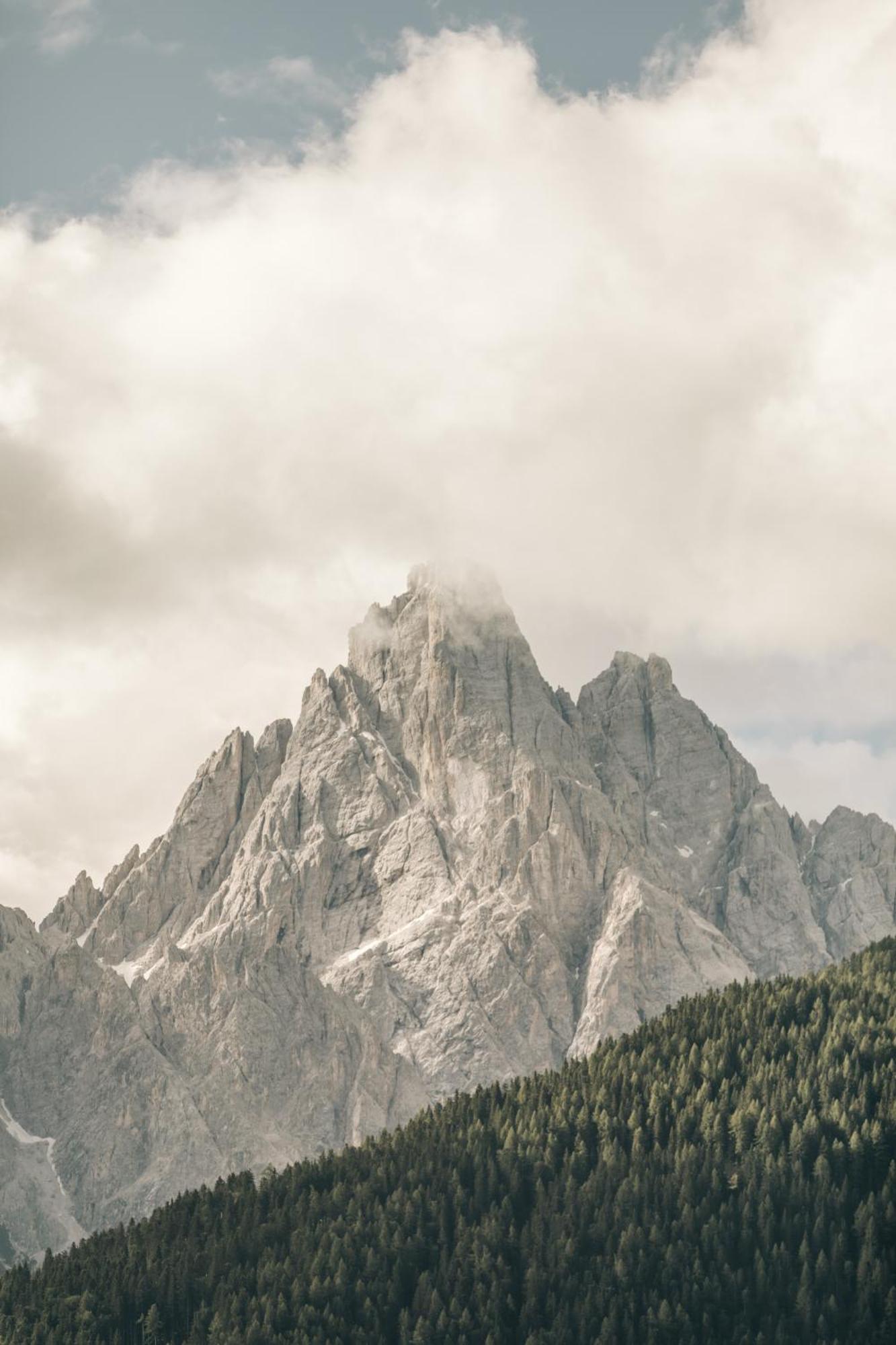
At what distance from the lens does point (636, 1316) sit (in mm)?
198500

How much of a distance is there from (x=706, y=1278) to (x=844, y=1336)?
13973mm

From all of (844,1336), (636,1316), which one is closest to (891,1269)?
(844,1336)

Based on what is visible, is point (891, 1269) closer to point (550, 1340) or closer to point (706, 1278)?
point (706, 1278)

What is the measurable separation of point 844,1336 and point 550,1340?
91.0 feet

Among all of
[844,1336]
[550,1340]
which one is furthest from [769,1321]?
[550,1340]

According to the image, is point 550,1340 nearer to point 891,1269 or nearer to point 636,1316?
point 636,1316

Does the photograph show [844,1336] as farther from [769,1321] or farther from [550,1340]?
[550,1340]

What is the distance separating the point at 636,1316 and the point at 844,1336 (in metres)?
19.6

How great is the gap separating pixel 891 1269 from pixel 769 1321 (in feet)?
42.7

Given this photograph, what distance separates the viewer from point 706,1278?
653 ft

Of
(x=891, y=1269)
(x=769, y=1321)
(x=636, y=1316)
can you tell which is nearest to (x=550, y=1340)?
(x=636, y=1316)

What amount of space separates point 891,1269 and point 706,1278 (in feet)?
57.6

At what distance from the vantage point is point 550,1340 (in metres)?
199

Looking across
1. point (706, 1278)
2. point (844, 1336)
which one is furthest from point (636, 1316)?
point (844, 1336)
